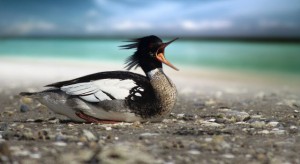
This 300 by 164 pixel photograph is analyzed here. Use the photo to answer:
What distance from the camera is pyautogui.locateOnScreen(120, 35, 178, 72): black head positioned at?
8125mm

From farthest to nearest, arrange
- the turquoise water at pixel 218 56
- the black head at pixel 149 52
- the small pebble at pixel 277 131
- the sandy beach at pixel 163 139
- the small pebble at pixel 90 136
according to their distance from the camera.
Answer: the turquoise water at pixel 218 56 → the black head at pixel 149 52 → the small pebble at pixel 277 131 → the small pebble at pixel 90 136 → the sandy beach at pixel 163 139

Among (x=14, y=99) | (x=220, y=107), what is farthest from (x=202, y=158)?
(x=14, y=99)

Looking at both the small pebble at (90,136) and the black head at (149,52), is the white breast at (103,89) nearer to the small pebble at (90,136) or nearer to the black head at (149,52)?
the black head at (149,52)

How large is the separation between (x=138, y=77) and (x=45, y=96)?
1.31 m

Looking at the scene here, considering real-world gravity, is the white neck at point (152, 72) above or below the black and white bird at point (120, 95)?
above

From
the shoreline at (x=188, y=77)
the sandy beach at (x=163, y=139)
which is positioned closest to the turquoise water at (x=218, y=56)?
the shoreline at (x=188, y=77)

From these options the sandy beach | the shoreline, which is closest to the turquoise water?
the shoreline

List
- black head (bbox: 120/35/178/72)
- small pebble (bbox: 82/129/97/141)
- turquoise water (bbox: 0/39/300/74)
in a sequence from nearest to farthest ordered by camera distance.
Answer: small pebble (bbox: 82/129/97/141) < black head (bbox: 120/35/178/72) < turquoise water (bbox: 0/39/300/74)

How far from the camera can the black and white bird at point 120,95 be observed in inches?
305

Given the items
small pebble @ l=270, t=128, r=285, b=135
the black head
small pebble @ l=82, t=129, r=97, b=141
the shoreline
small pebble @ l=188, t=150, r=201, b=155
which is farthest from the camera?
the shoreline

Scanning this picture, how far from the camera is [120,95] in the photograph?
772 centimetres

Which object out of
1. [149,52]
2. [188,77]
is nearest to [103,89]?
[149,52]

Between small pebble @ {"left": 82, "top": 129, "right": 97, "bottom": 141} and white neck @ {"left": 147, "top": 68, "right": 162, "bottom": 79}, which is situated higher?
white neck @ {"left": 147, "top": 68, "right": 162, "bottom": 79}

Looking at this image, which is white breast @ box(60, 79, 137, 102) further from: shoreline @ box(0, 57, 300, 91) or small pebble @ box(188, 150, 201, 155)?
shoreline @ box(0, 57, 300, 91)
